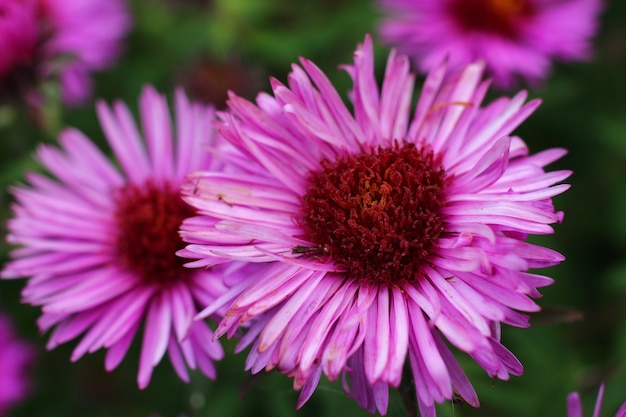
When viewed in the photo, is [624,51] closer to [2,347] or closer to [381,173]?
[381,173]

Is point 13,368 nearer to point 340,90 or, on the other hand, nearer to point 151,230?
point 151,230

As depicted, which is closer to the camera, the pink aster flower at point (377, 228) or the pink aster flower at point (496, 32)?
the pink aster flower at point (377, 228)

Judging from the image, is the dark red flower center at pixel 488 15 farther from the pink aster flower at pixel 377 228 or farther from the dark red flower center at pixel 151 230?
the dark red flower center at pixel 151 230

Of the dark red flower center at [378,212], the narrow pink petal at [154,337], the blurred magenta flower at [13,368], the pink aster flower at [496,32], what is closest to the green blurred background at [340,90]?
the blurred magenta flower at [13,368]

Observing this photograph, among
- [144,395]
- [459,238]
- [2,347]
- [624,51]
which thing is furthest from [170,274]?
[624,51]

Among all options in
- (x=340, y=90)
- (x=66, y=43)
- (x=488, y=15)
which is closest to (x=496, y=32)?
(x=488, y=15)

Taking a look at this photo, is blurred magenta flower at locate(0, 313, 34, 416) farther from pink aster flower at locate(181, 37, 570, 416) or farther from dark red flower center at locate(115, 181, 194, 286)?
pink aster flower at locate(181, 37, 570, 416)
